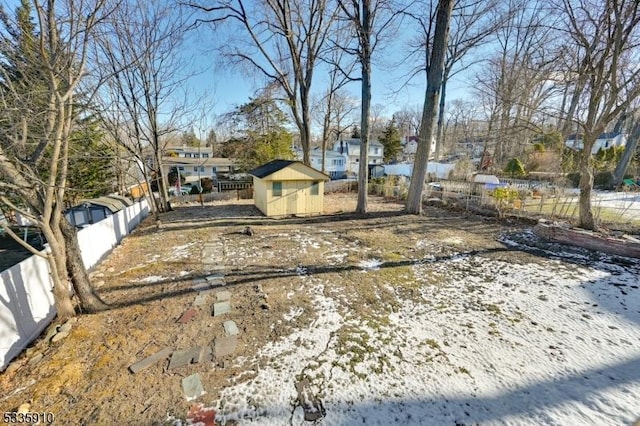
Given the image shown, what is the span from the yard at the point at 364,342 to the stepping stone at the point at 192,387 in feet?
0.15

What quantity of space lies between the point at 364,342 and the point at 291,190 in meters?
7.77

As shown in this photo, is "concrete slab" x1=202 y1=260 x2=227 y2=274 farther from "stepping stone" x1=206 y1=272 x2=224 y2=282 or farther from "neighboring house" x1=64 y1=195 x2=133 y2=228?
"neighboring house" x1=64 y1=195 x2=133 y2=228

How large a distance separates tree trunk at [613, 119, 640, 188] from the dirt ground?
1482 cm

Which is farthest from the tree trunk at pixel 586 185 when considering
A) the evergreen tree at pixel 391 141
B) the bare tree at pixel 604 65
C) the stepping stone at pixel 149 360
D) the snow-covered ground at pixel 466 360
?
the evergreen tree at pixel 391 141

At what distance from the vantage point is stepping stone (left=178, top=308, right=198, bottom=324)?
325 cm

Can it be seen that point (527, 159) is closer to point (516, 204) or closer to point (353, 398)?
point (516, 204)

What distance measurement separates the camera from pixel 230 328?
122 inches

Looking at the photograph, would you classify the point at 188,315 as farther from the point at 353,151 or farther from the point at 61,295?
the point at 353,151

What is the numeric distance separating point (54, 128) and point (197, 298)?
2.80 m

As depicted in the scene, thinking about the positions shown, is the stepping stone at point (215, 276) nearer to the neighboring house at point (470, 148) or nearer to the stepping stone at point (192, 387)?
the stepping stone at point (192, 387)

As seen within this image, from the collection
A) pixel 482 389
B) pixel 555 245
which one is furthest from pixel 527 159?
pixel 482 389

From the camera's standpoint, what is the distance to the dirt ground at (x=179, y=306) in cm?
221

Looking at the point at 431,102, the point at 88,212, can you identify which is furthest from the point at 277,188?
the point at 88,212

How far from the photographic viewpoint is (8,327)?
2689 mm
